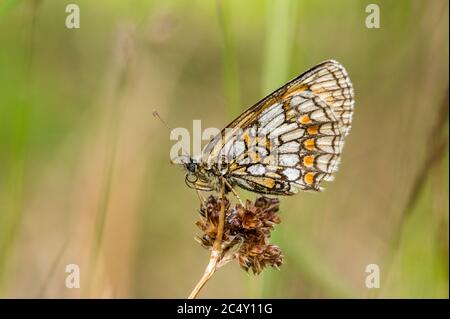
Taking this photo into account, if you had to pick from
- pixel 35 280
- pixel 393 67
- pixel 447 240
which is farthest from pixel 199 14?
pixel 447 240

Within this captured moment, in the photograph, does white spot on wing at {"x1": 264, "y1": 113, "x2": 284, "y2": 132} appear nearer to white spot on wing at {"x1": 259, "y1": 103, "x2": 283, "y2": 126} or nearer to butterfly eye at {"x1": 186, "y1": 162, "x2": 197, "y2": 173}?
white spot on wing at {"x1": 259, "y1": 103, "x2": 283, "y2": 126}

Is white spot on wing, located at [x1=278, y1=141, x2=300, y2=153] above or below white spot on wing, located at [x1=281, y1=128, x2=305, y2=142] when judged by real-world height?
below

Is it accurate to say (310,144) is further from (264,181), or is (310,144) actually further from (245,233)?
(245,233)

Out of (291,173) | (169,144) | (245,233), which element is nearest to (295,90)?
(291,173)

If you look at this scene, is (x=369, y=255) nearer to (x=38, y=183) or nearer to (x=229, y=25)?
(x=229, y=25)

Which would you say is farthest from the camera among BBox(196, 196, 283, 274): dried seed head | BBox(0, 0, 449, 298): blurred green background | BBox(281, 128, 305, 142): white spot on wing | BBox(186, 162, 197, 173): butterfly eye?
BBox(0, 0, 449, 298): blurred green background

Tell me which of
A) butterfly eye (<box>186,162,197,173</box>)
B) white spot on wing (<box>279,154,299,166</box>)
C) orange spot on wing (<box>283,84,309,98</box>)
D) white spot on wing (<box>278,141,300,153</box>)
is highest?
orange spot on wing (<box>283,84,309,98</box>)

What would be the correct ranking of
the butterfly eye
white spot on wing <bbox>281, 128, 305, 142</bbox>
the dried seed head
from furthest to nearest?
white spot on wing <bbox>281, 128, 305, 142</bbox> → the butterfly eye → the dried seed head

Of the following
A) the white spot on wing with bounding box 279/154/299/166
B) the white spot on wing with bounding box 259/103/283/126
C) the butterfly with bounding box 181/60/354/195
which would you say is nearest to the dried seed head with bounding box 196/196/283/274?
the butterfly with bounding box 181/60/354/195
